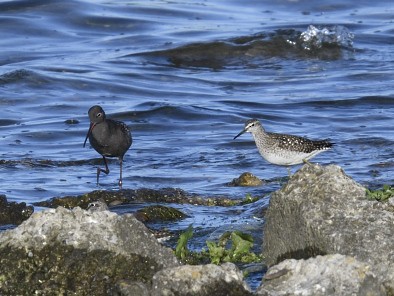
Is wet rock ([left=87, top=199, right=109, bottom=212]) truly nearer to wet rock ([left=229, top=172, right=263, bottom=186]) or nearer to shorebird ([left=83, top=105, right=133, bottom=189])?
wet rock ([left=229, top=172, right=263, bottom=186])

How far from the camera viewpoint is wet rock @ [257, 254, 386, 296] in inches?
207

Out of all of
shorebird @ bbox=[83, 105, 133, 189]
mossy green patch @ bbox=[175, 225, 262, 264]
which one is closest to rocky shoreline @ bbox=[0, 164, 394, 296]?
mossy green patch @ bbox=[175, 225, 262, 264]

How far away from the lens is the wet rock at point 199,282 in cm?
526

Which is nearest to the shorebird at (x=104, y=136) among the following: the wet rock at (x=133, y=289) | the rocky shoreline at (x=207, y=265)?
the rocky shoreline at (x=207, y=265)

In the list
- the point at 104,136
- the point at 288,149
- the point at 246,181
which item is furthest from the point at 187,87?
the point at 246,181

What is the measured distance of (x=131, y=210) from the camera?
366 inches

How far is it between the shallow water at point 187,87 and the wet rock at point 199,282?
153 inches

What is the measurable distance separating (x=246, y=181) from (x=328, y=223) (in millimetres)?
4758

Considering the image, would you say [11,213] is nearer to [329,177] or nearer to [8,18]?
[329,177]

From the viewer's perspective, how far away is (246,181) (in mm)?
10883

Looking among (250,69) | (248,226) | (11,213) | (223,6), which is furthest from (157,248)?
(223,6)

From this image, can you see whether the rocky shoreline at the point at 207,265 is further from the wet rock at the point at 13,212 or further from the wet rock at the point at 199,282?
the wet rock at the point at 13,212

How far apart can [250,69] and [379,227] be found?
13168mm

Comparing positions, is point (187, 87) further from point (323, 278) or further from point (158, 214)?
point (323, 278)
